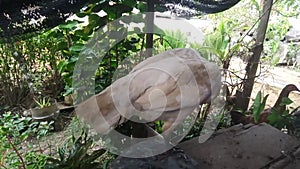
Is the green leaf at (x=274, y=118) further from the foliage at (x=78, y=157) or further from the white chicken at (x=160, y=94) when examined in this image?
the foliage at (x=78, y=157)

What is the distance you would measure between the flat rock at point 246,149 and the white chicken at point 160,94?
23 cm

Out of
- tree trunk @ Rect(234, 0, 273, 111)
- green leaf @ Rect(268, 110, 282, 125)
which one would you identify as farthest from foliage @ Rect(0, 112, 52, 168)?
tree trunk @ Rect(234, 0, 273, 111)

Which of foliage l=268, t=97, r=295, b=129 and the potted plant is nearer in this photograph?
foliage l=268, t=97, r=295, b=129

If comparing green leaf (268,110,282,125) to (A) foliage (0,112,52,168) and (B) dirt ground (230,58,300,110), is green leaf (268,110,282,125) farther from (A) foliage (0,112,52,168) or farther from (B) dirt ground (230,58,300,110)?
(A) foliage (0,112,52,168)

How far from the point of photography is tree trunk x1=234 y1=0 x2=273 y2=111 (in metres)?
1.61

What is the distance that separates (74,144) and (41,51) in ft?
3.64

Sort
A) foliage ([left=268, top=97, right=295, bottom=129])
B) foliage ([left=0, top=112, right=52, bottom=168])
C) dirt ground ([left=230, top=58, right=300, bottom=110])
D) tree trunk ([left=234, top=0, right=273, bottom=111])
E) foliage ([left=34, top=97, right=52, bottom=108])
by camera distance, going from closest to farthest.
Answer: foliage ([left=0, top=112, right=52, bottom=168]) → foliage ([left=268, top=97, right=295, bottom=129]) → tree trunk ([left=234, top=0, right=273, bottom=111]) → dirt ground ([left=230, top=58, right=300, bottom=110]) → foliage ([left=34, top=97, right=52, bottom=108])

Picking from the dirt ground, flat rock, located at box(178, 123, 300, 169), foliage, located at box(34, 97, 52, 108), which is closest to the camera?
flat rock, located at box(178, 123, 300, 169)

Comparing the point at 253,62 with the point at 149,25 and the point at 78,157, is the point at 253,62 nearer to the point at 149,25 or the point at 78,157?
the point at 149,25

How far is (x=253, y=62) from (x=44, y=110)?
138cm

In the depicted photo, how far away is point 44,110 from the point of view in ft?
6.36

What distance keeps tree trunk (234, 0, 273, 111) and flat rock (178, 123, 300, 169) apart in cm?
57

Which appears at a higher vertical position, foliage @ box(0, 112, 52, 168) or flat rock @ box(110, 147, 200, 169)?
flat rock @ box(110, 147, 200, 169)

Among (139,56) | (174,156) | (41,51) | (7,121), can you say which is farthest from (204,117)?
(41,51)
